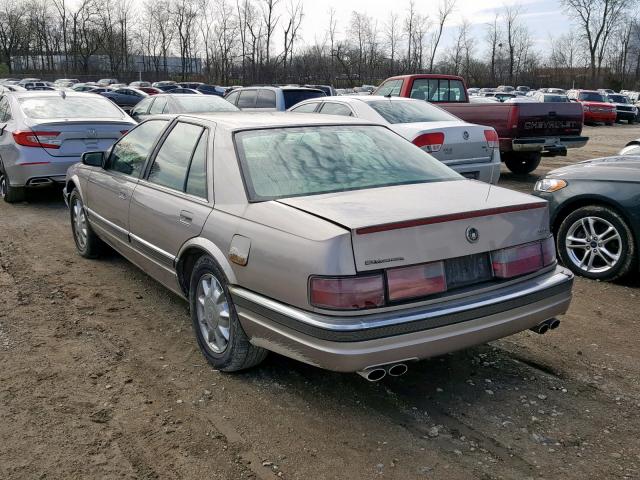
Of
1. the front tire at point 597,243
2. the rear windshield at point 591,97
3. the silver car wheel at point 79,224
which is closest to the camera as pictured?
the front tire at point 597,243

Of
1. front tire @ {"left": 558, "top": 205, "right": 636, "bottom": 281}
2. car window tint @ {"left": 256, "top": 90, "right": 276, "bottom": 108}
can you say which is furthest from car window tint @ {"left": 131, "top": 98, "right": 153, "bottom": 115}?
front tire @ {"left": 558, "top": 205, "right": 636, "bottom": 281}

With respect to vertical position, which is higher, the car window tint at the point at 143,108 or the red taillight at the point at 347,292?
the car window tint at the point at 143,108

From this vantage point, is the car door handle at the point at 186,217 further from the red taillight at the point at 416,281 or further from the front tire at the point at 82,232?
the front tire at the point at 82,232

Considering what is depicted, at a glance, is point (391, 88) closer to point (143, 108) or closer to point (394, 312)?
point (143, 108)

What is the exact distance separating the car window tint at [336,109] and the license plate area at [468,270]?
595 cm

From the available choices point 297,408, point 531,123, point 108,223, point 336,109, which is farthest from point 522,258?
point 531,123

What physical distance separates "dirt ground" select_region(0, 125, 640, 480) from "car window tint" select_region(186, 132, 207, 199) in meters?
1.06

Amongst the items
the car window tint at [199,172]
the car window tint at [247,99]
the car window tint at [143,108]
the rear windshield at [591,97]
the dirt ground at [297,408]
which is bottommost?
the dirt ground at [297,408]

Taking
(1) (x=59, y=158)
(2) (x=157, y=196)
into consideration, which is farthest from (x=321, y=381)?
(1) (x=59, y=158)

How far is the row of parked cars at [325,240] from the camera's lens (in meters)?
2.87

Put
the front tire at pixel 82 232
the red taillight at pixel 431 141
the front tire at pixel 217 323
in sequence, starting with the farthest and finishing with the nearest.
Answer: the red taillight at pixel 431 141 < the front tire at pixel 82 232 < the front tire at pixel 217 323

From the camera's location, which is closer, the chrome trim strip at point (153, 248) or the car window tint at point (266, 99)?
the chrome trim strip at point (153, 248)

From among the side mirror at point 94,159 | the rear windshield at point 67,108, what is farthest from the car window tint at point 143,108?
the side mirror at point 94,159

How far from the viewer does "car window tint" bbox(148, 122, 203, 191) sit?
4129mm
